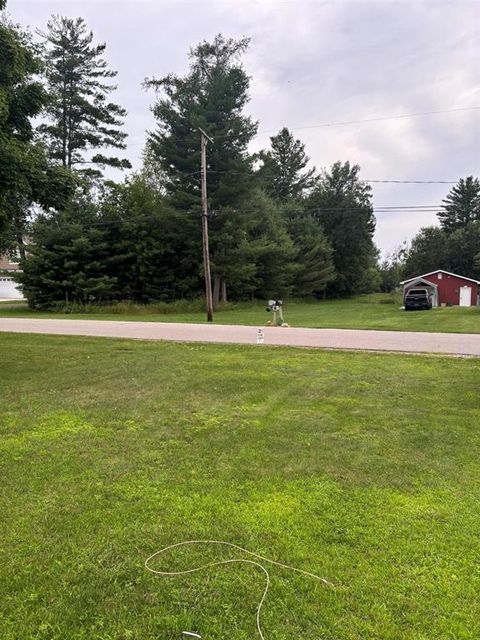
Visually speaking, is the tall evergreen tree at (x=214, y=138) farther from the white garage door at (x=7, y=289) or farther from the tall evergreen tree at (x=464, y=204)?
the tall evergreen tree at (x=464, y=204)

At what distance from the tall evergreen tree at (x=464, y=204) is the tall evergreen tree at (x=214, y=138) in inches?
1573

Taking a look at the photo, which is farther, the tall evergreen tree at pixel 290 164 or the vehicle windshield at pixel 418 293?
the tall evergreen tree at pixel 290 164

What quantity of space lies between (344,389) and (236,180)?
22.4 m

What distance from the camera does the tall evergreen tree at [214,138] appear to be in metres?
26.1

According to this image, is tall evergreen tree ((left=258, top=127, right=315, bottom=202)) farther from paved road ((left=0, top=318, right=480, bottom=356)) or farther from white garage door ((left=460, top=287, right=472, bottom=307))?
paved road ((left=0, top=318, right=480, bottom=356))

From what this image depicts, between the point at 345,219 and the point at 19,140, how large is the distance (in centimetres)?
4249

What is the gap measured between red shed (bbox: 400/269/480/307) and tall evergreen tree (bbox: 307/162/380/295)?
10523 mm

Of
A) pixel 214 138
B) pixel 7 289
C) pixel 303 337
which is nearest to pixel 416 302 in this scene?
pixel 214 138

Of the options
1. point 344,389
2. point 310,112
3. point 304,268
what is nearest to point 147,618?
point 344,389

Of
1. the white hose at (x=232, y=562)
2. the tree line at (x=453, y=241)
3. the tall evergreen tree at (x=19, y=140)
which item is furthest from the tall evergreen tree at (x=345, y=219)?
the white hose at (x=232, y=562)

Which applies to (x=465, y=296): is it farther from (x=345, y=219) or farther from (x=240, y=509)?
(x=240, y=509)

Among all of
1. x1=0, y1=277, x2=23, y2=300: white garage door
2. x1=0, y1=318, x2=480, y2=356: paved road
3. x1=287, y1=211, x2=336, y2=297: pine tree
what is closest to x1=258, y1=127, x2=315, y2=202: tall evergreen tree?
x1=287, y1=211, x2=336, y2=297: pine tree

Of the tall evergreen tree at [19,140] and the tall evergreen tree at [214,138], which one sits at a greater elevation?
the tall evergreen tree at [214,138]

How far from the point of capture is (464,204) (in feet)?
189
